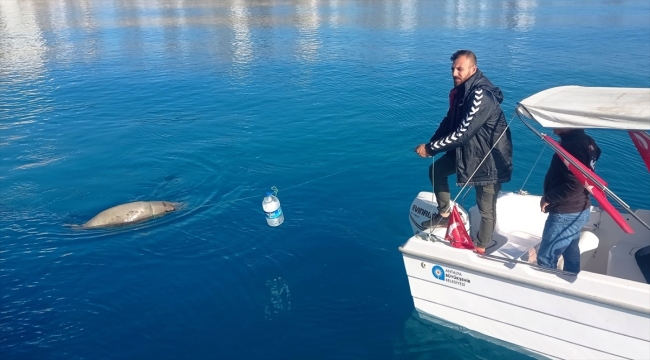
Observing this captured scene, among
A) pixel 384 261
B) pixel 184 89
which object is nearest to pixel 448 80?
pixel 184 89

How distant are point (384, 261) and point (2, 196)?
8.55m

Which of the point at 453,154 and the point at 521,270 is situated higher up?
the point at 453,154

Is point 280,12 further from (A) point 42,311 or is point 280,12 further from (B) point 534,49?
(A) point 42,311

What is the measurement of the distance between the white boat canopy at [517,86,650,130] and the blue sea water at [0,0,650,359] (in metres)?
3.00

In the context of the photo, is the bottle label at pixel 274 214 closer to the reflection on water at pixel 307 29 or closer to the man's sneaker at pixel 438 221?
the man's sneaker at pixel 438 221

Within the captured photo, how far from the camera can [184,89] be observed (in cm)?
2077

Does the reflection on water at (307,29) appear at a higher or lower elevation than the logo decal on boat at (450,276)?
higher

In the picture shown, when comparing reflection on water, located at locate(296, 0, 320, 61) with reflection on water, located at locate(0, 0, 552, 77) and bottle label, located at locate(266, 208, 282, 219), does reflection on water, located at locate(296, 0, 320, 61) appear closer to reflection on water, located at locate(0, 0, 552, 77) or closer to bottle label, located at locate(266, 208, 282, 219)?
reflection on water, located at locate(0, 0, 552, 77)

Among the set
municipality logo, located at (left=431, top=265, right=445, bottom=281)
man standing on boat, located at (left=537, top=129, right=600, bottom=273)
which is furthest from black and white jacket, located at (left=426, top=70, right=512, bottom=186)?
municipality logo, located at (left=431, top=265, right=445, bottom=281)

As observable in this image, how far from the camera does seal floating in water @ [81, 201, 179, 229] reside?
414 inches

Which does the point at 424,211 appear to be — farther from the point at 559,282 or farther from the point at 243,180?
the point at 243,180

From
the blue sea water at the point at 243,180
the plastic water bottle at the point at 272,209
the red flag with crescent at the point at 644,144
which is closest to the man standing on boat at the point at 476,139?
the red flag with crescent at the point at 644,144

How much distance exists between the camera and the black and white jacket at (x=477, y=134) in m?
6.43

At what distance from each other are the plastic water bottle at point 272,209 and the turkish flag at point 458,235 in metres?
3.21
